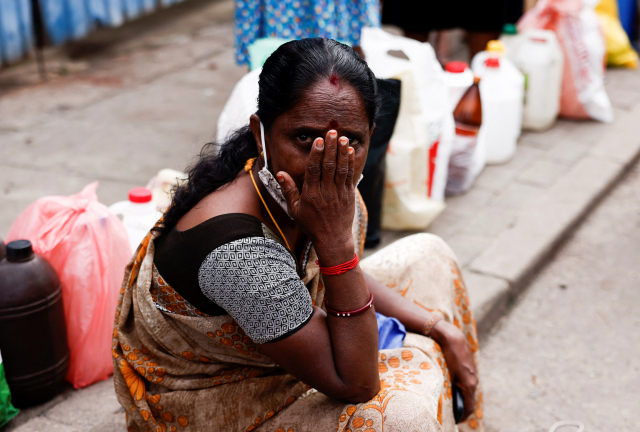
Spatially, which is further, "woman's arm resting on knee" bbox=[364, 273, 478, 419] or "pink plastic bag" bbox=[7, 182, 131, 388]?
"pink plastic bag" bbox=[7, 182, 131, 388]

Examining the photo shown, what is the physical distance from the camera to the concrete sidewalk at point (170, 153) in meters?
3.04

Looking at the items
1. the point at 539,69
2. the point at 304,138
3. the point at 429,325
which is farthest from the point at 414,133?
the point at 304,138

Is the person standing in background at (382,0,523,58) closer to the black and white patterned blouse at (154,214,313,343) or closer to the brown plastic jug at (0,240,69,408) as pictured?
the brown plastic jug at (0,240,69,408)

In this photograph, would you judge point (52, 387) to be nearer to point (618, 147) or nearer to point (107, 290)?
point (107, 290)

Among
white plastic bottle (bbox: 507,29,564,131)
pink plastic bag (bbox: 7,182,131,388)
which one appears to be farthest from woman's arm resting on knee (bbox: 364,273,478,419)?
white plastic bottle (bbox: 507,29,564,131)

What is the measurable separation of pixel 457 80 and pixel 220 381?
8.11 feet

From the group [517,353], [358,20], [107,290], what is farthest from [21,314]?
[358,20]

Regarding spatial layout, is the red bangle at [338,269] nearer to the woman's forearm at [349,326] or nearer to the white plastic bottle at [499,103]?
the woman's forearm at [349,326]

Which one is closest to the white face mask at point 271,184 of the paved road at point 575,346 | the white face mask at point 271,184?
the white face mask at point 271,184

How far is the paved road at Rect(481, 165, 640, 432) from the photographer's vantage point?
2.35m

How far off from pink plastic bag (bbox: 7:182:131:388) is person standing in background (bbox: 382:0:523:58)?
9.59 ft

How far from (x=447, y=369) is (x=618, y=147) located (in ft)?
10.5

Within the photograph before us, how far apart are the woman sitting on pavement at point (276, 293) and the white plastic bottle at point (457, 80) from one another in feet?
7.00

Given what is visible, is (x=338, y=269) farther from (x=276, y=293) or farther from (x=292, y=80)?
(x=292, y=80)
